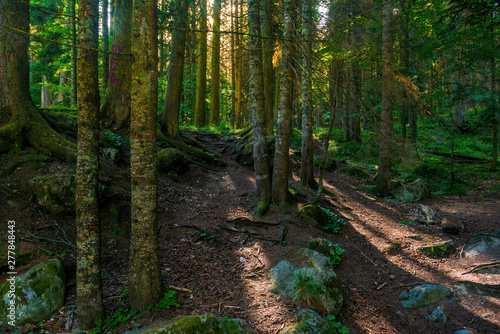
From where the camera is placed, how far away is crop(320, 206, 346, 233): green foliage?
6.99m

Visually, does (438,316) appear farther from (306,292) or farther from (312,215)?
(312,215)

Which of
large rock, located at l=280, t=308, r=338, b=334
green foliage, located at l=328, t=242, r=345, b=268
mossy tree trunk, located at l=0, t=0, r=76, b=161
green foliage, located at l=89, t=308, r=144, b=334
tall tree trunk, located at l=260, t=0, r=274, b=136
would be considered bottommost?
large rock, located at l=280, t=308, r=338, b=334

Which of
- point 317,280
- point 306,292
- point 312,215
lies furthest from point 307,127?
point 306,292

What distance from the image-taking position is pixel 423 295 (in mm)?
4734

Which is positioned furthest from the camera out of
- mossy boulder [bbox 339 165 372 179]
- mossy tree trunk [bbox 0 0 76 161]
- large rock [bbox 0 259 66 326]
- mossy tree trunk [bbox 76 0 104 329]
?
mossy boulder [bbox 339 165 372 179]

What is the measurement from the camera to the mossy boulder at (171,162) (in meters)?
8.10

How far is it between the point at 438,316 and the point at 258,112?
18.1 ft

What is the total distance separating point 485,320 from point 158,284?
4.97m

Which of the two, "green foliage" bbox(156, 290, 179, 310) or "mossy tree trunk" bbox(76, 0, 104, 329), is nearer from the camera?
"mossy tree trunk" bbox(76, 0, 104, 329)

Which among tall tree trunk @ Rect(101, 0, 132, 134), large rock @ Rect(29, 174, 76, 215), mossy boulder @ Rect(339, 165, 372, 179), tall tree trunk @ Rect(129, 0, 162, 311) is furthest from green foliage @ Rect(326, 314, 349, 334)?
mossy boulder @ Rect(339, 165, 372, 179)

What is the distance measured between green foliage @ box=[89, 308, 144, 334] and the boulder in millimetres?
6431

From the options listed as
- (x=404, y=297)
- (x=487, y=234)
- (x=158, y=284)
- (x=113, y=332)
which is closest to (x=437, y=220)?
(x=487, y=234)

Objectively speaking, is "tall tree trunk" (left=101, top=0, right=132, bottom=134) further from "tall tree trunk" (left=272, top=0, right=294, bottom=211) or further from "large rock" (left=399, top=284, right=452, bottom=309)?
"large rock" (left=399, top=284, right=452, bottom=309)

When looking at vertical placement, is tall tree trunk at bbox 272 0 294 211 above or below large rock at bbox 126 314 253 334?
above
